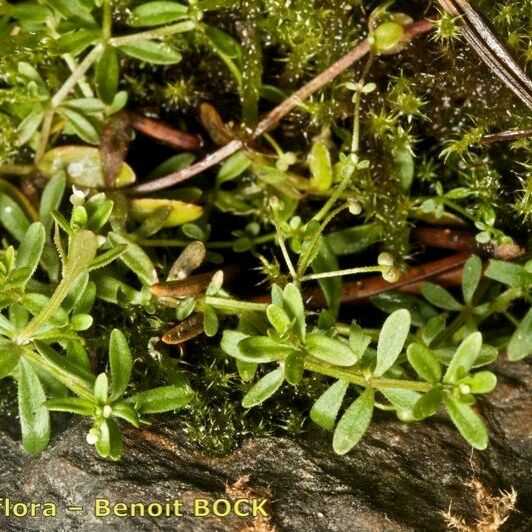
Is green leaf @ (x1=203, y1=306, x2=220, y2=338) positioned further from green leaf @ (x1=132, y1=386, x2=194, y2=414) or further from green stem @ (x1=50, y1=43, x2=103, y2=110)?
green stem @ (x1=50, y1=43, x2=103, y2=110)

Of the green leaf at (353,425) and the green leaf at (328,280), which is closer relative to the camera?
the green leaf at (353,425)

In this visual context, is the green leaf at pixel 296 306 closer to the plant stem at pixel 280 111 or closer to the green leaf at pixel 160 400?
the green leaf at pixel 160 400

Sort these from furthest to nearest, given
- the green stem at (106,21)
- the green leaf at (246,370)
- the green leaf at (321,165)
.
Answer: the green leaf at (321,165) → the green stem at (106,21) → the green leaf at (246,370)

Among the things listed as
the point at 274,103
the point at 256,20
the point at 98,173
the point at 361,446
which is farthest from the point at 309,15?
the point at 361,446

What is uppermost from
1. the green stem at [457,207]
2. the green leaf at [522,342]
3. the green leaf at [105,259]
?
the green leaf at [105,259]

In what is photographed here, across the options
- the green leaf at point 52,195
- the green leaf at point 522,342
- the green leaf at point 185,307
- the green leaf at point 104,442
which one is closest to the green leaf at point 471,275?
the green leaf at point 522,342

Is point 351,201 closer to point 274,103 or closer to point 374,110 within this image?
point 374,110
